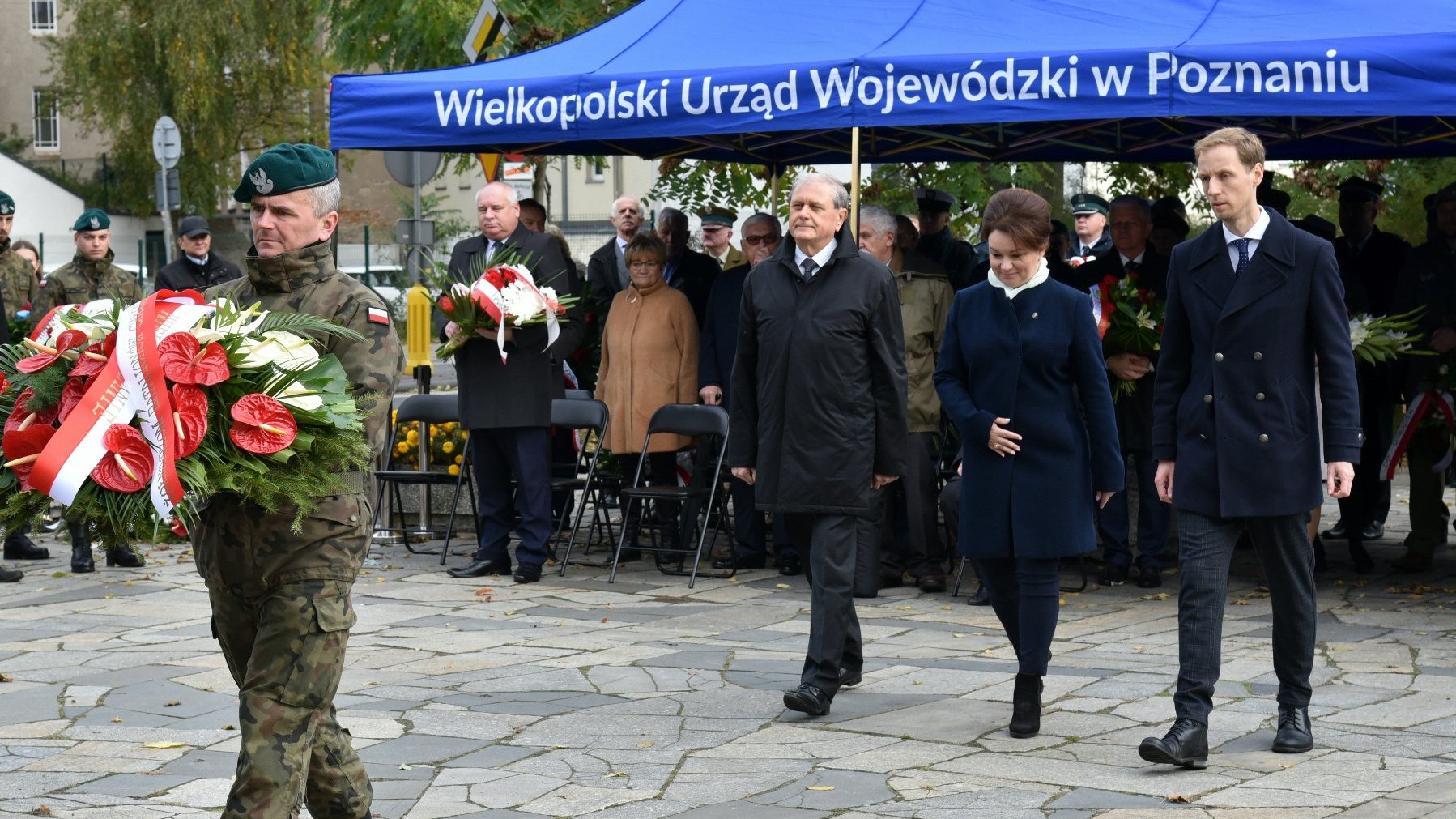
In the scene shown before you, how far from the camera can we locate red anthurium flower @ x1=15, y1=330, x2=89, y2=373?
14.4ft

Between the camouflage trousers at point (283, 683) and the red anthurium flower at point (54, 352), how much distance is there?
2.24 feet

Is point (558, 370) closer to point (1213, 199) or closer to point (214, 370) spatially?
point (1213, 199)

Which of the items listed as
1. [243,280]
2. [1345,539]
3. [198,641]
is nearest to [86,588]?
[198,641]

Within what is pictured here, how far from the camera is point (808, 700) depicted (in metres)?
6.83

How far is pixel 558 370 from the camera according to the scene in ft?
37.1

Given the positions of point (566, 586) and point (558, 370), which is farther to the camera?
point (558, 370)

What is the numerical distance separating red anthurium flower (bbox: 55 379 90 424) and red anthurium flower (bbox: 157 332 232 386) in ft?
0.73

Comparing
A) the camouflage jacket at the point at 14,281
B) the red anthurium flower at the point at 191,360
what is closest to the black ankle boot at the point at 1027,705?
the red anthurium flower at the point at 191,360

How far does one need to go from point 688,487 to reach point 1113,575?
2425mm

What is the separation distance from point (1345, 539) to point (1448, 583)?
6.76 ft

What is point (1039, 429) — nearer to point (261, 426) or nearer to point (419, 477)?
point (261, 426)

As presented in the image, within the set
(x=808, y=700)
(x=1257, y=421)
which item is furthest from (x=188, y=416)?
(x=1257, y=421)

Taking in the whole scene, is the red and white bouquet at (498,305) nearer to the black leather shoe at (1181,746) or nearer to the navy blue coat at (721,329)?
the navy blue coat at (721,329)

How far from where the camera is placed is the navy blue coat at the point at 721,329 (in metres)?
11.2
